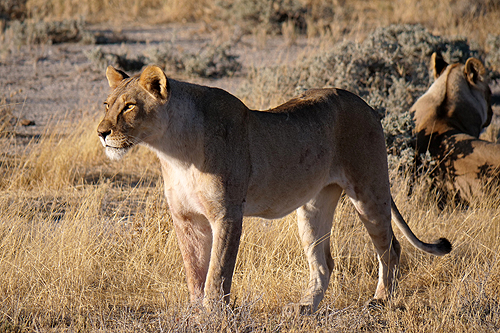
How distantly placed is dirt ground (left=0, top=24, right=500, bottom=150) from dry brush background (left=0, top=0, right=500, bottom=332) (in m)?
0.05

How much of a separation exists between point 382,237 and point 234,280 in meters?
1.11

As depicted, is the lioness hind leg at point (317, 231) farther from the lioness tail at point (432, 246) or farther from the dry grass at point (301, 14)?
the dry grass at point (301, 14)

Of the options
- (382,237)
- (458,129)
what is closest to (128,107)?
(382,237)

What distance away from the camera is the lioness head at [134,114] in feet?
10.3

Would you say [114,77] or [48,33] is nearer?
[114,77]

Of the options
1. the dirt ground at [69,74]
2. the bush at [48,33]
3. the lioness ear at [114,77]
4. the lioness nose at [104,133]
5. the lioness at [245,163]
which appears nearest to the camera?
the lioness nose at [104,133]

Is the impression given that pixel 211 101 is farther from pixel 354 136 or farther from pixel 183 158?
pixel 354 136

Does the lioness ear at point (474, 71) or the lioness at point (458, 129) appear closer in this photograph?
the lioness at point (458, 129)

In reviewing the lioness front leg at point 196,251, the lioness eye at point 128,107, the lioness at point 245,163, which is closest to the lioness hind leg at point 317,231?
the lioness at point 245,163

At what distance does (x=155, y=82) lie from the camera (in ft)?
10.5

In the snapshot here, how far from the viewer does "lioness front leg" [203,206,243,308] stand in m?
3.31

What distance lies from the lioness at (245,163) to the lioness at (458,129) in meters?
1.86

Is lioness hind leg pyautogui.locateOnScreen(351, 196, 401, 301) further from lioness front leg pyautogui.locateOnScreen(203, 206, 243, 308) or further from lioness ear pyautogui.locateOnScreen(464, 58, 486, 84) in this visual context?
lioness ear pyautogui.locateOnScreen(464, 58, 486, 84)

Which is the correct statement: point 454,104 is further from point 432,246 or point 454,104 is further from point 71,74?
point 71,74
